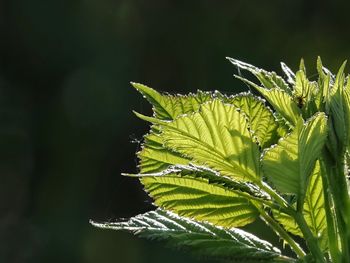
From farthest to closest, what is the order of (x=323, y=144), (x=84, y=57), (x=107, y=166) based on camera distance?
(x=84, y=57), (x=107, y=166), (x=323, y=144)

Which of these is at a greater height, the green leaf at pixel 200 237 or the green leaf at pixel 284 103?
the green leaf at pixel 284 103

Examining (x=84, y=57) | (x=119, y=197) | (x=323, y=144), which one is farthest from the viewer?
(x=84, y=57)

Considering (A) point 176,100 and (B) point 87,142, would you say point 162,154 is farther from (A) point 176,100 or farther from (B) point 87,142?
(B) point 87,142

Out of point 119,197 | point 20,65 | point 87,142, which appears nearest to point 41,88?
point 20,65
